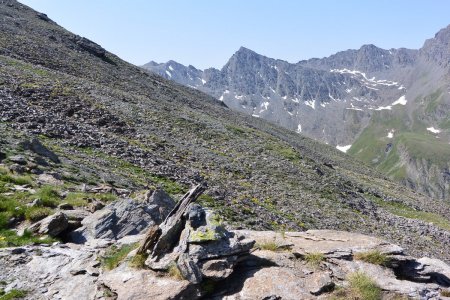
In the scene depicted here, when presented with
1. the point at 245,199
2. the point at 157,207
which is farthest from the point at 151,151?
the point at 157,207

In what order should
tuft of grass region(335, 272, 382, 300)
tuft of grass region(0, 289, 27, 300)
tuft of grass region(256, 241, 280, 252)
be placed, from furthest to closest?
tuft of grass region(256, 241, 280, 252)
tuft of grass region(0, 289, 27, 300)
tuft of grass region(335, 272, 382, 300)

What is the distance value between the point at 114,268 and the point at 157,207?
7416 millimetres

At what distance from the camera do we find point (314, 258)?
1321 cm

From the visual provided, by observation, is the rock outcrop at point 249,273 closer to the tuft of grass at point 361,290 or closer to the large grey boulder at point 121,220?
the tuft of grass at point 361,290

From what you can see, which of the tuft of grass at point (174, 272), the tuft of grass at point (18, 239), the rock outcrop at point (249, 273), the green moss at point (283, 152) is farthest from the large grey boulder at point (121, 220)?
the green moss at point (283, 152)

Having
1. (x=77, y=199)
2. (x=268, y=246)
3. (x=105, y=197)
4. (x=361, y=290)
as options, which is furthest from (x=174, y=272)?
(x=105, y=197)


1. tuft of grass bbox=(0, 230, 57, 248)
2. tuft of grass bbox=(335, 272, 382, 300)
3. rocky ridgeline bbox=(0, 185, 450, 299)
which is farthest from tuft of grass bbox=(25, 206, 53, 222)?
tuft of grass bbox=(335, 272, 382, 300)

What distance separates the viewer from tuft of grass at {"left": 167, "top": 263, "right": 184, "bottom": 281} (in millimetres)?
11922

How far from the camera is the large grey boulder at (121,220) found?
57.8 feet

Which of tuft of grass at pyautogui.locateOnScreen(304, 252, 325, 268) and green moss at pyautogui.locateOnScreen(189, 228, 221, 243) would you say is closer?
green moss at pyautogui.locateOnScreen(189, 228, 221, 243)

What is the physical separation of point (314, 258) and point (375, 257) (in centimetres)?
213

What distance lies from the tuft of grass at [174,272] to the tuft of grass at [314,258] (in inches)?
179

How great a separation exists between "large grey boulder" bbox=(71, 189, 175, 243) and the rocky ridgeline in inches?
78.5

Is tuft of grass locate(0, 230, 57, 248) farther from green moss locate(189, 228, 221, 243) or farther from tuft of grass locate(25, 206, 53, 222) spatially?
green moss locate(189, 228, 221, 243)
